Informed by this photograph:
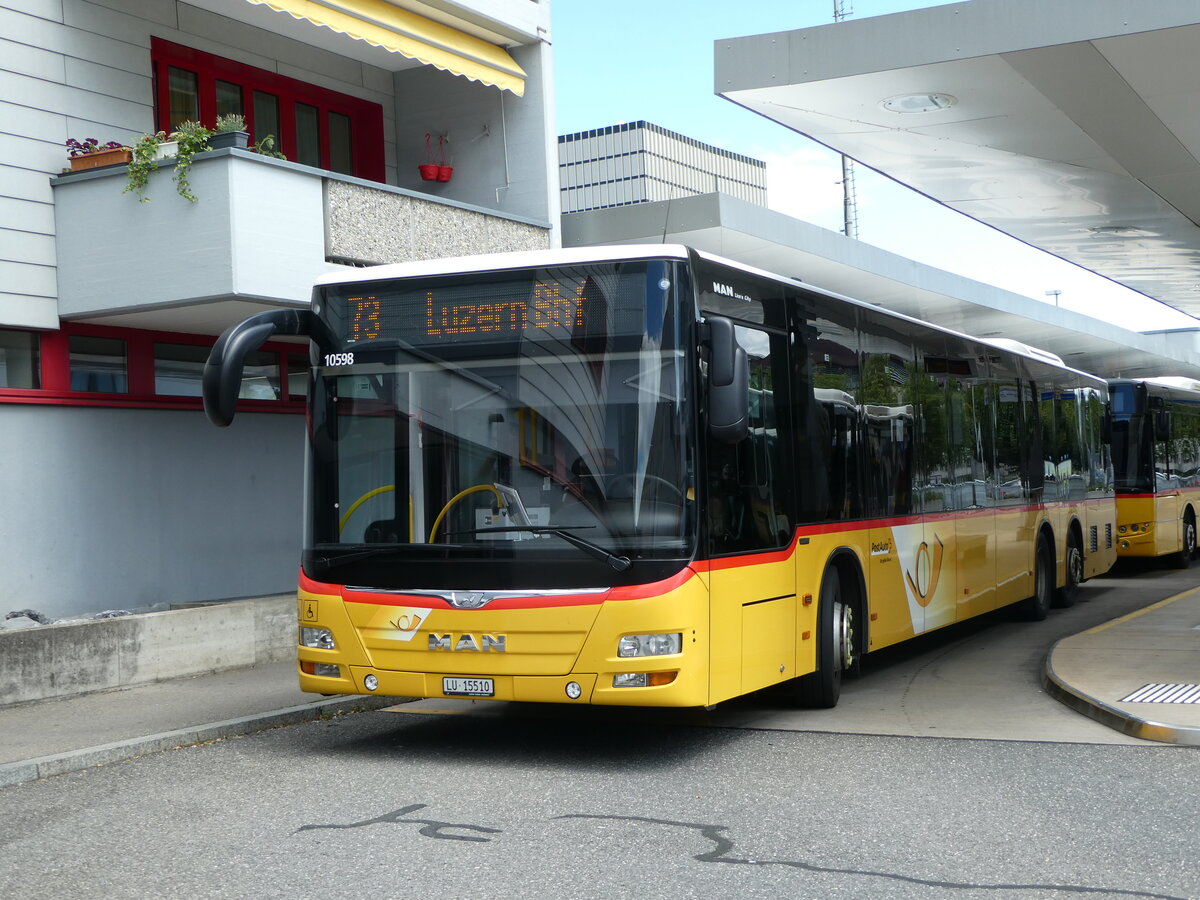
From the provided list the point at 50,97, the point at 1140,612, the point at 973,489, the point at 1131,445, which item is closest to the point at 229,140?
the point at 50,97

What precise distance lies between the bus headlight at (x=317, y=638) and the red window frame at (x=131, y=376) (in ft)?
16.3

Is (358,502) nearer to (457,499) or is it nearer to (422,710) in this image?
(457,499)

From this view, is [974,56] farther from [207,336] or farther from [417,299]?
[207,336]

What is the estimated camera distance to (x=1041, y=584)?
16.9 m

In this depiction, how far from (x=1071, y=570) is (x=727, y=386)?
1144 centimetres

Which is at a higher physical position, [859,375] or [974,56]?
[974,56]

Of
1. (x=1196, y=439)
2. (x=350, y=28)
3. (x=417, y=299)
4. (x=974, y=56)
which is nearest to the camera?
(x=417, y=299)

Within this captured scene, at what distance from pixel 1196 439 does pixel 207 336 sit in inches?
745

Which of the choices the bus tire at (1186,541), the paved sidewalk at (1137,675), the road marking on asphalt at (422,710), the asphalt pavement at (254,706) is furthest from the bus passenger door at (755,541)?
the bus tire at (1186,541)

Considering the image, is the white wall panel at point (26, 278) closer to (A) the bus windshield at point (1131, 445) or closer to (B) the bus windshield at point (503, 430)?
(B) the bus windshield at point (503, 430)

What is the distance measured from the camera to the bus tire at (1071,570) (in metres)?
18.2

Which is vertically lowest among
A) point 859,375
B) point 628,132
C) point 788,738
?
point 788,738

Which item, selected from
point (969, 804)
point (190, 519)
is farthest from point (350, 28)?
point (969, 804)

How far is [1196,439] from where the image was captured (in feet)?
86.2
